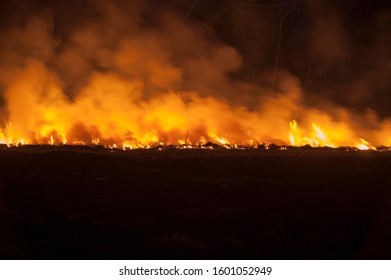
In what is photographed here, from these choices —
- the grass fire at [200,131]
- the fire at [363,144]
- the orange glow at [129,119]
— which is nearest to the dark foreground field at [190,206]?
the grass fire at [200,131]

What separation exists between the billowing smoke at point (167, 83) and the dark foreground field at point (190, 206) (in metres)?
2.64

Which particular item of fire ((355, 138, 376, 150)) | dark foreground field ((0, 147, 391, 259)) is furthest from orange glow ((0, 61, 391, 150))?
dark foreground field ((0, 147, 391, 259))

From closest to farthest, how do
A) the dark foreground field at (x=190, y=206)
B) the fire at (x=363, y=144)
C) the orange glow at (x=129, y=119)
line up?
the dark foreground field at (x=190, y=206) < the orange glow at (x=129, y=119) < the fire at (x=363, y=144)

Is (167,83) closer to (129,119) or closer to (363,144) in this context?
(129,119)

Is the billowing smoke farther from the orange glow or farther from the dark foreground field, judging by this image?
the dark foreground field

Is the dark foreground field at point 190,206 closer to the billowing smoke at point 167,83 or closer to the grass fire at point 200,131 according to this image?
the grass fire at point 200,131

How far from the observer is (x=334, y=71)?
18.3m

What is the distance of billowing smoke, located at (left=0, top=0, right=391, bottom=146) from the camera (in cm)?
1405

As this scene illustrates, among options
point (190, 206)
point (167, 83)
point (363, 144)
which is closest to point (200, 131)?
point (167, 83)

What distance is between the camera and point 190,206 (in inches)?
278

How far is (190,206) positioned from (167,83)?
27.0ft

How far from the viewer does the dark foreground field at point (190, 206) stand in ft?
17.4

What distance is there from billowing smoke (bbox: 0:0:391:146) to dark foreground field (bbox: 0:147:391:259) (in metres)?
2.64

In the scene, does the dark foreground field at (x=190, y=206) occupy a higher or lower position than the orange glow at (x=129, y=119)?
lower
